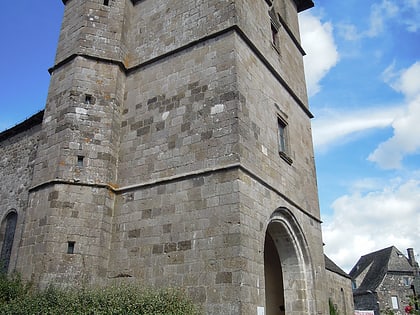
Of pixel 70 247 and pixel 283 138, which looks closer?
pixel 70 247

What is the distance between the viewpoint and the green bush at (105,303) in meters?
6.97

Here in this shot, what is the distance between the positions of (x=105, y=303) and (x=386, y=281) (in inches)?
1210

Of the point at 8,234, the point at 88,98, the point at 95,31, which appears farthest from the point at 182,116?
the point at 8,234

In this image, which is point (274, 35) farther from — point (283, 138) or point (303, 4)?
point (303, 4)

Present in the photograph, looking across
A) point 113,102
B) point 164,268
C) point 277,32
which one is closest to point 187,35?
point 113,102

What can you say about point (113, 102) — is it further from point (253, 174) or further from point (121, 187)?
point (253, 174)

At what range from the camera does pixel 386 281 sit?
3266 centimetres

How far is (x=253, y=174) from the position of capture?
28.5 feet

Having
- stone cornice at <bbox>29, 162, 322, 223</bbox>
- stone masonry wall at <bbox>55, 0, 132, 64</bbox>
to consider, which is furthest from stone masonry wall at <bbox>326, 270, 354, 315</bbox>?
stone masonry wall at <bbox>55, 0, 132, 64</bbox>

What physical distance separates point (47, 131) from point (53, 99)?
891 millimetres

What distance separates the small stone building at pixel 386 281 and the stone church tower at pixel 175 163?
77.2 feet

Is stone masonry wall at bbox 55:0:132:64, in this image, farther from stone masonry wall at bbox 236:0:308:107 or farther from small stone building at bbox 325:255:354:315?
small stone building at bbox 325:255:354:315

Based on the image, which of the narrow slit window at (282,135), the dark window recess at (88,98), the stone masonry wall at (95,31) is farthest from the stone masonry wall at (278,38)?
the dark window recess at (88,98)

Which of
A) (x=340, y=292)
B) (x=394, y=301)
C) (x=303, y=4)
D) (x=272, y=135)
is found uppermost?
(x=303, y=4)
